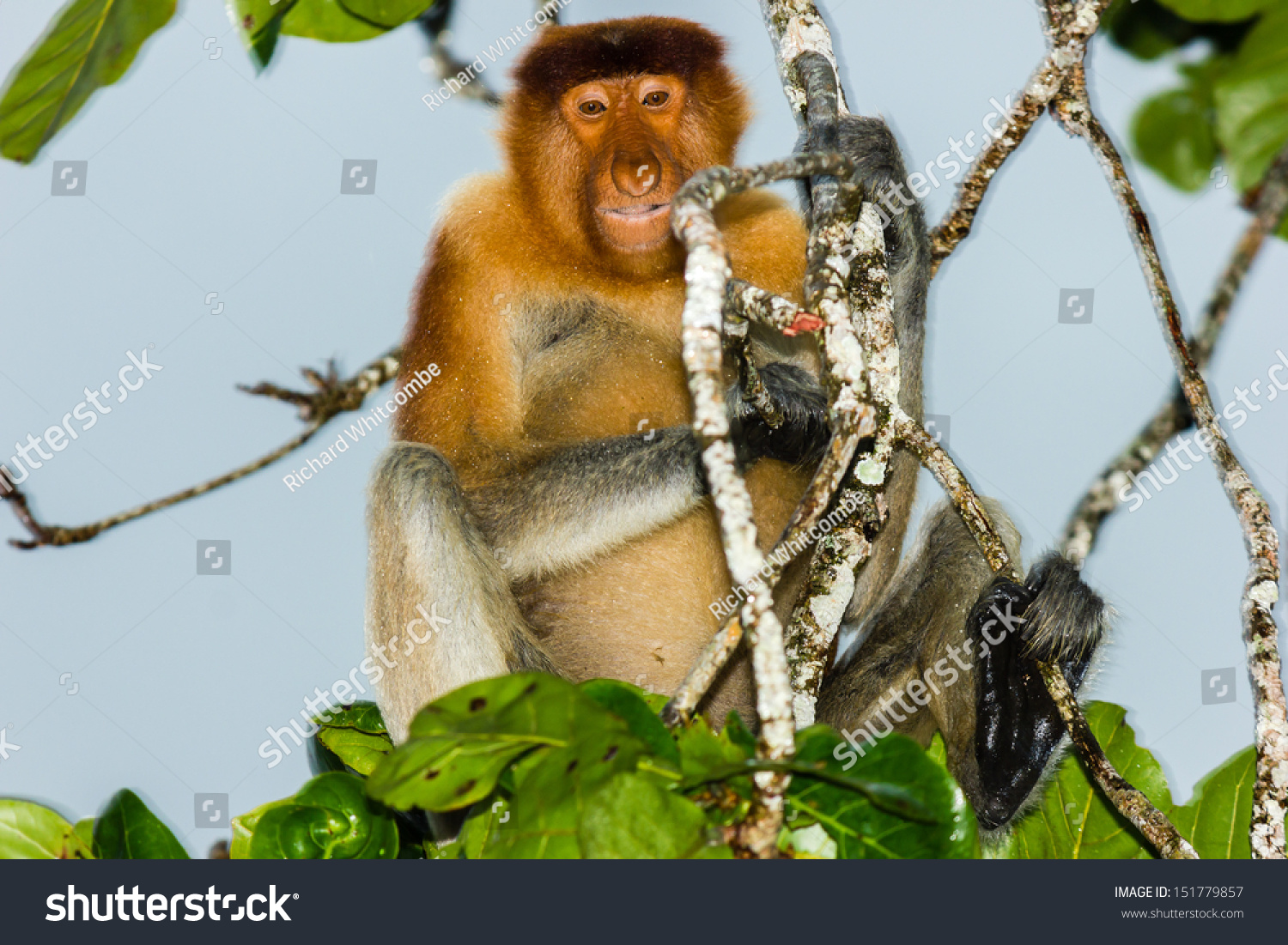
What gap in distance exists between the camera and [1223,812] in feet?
11.0

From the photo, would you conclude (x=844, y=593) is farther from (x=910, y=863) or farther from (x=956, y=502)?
A: (x=910, y=863)

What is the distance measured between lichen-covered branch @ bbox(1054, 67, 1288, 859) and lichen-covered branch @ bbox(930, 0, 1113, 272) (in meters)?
0.09

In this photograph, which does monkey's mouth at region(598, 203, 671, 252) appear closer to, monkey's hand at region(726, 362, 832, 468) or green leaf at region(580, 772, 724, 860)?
monkey's hand at region(726, 362, 832, 468)

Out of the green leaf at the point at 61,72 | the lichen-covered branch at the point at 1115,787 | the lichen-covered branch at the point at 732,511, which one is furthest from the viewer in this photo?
the green leaf at the point at 61,72

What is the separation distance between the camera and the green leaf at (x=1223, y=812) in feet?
10.9

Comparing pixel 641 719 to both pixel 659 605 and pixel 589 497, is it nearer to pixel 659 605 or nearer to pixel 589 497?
pixel 589 497

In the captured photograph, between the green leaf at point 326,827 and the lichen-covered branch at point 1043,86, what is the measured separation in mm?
2826

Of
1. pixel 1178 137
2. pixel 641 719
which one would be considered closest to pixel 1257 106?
pixel 1178 137

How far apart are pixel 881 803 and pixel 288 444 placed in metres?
3.82

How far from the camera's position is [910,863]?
2381mm

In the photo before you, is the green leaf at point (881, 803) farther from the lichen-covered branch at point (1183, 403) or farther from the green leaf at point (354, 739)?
the green leaf at point (354, 739)

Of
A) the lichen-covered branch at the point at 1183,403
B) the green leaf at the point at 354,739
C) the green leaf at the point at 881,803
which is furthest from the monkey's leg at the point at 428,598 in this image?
the lichen-covered branch at the point at 1183,403

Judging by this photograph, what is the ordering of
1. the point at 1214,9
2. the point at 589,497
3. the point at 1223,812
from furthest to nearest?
the point at 589,497 → the point at 1214,9 → the point at 1223,812

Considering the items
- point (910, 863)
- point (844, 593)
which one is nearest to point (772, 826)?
point (910, 863)
